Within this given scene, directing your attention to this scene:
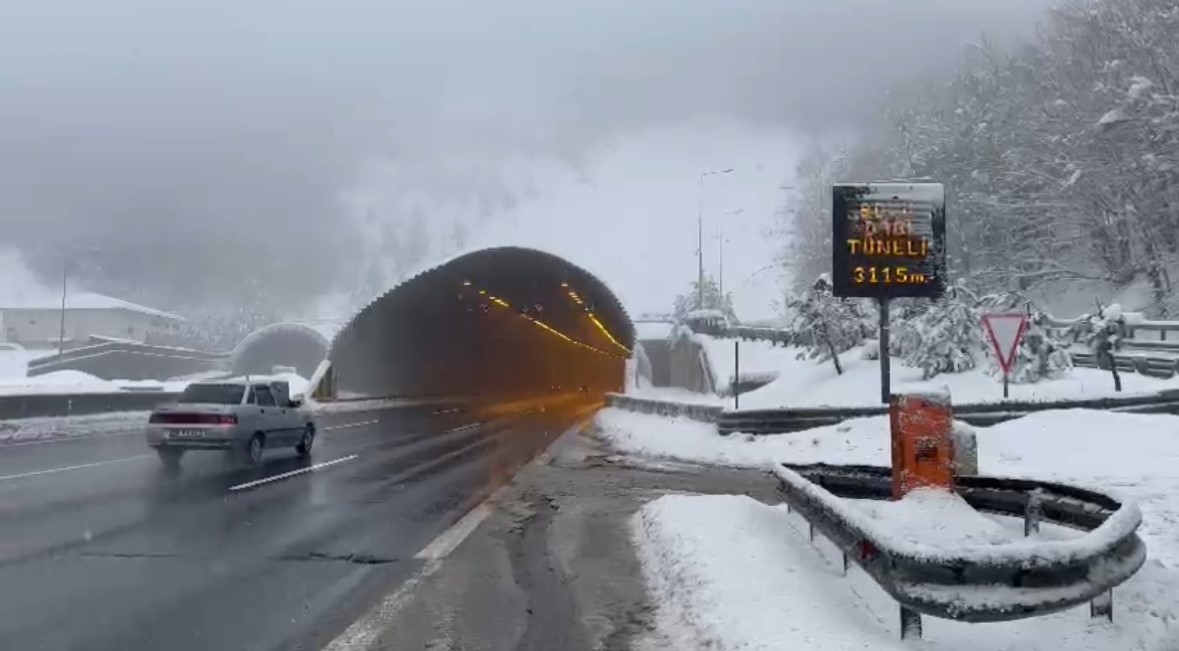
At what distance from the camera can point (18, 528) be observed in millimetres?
11195

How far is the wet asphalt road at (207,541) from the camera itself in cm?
739

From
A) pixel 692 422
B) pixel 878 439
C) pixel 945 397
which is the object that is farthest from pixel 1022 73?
→ pixel 945 397

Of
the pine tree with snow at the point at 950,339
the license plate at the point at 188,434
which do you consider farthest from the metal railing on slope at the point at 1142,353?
the license plate at the point at 188,434

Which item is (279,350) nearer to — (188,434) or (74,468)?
(188,434)

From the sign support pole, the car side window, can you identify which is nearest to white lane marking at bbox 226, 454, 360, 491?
the car side window

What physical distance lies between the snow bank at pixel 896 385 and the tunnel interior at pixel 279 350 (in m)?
59.2

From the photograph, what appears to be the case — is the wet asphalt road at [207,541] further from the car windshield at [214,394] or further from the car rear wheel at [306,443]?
the car windshield at [214,394]

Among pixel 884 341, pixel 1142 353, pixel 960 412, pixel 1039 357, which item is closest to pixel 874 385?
pixel 1039 357

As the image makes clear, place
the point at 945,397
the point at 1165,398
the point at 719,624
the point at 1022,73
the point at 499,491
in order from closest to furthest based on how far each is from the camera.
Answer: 1. the point at 719,624
2. the point at 945,397
3. the point at 499,491
4. the point at 1165,398
5. the point at 1022,73

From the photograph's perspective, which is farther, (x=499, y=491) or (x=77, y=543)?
(x=499, y=491)

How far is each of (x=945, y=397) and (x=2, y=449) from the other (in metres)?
20.9

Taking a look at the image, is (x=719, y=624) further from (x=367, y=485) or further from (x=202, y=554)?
(x=367, y=485)

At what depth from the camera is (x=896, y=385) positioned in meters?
27.9

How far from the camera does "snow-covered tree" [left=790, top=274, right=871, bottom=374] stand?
110 feet
